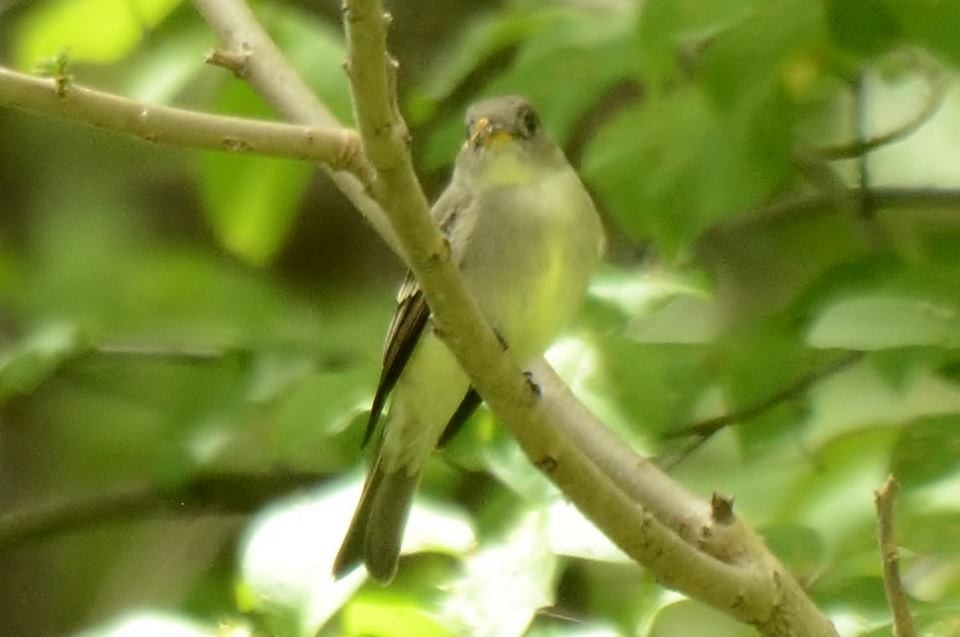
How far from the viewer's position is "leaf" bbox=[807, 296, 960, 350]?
175cm

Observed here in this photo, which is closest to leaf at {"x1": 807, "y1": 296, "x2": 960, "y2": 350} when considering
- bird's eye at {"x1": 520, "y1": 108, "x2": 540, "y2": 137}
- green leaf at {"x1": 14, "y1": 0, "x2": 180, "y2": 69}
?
bird's eye at {"x1": 520, "y1": 108, "x2": 540, "y2": 137}

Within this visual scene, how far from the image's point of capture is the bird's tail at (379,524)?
82.7 inches

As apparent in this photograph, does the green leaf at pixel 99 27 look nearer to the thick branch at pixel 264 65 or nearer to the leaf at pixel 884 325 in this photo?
the thick branch at pixel 264 65

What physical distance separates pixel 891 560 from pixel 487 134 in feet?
4.01

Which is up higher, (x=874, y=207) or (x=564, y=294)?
(x=874, y=207)

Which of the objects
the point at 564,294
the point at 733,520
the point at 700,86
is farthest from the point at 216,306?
the point at 733,520

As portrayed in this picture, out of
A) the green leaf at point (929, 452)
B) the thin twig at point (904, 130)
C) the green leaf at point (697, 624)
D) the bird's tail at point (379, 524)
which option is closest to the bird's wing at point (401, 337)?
the bird's tail at point (379, 524)

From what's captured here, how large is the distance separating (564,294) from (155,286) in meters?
0.70

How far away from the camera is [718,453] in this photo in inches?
107

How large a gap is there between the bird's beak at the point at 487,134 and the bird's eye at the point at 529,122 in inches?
1.1

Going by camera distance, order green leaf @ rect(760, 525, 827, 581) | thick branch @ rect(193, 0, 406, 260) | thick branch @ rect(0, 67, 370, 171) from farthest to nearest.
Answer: thick branch @ rect(193, 0, 406, 260), green leaf @ rect(760, 525, 827, 581), thick branch @ rect(0, 67, 370, 171)

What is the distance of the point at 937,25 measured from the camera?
185cm

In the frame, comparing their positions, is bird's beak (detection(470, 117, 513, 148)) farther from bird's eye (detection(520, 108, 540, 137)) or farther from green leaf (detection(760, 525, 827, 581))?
green leaf (detection(760, 525, 827, 581))

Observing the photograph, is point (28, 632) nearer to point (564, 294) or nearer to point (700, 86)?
point (564, 294)
